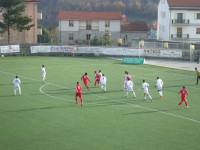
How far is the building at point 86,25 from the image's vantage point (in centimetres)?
9531

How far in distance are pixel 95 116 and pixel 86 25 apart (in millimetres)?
68490

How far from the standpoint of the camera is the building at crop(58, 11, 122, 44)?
95.3 meters

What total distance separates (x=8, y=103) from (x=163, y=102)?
11072 mm

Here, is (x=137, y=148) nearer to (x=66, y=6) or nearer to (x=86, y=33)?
(x=86, y=33)

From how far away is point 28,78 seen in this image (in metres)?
45.0

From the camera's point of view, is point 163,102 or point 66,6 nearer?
point 163,102

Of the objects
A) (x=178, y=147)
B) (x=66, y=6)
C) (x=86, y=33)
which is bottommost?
(x=178, y=147)

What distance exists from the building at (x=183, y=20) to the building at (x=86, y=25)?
1541 cm

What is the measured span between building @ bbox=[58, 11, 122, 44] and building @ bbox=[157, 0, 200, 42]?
1541cm

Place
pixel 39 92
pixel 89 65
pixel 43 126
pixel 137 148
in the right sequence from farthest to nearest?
pixel 89 65 → pixel 39 92 → pixel 43 126 → pixel 137 148

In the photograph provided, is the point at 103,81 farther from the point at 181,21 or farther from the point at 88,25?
the point at 88,25

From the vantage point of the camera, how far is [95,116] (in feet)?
94.5

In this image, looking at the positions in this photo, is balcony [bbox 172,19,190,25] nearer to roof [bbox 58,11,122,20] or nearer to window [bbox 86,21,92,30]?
roof [bbox 58,11,122,20]

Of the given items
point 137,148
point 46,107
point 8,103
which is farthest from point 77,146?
point 8,103
